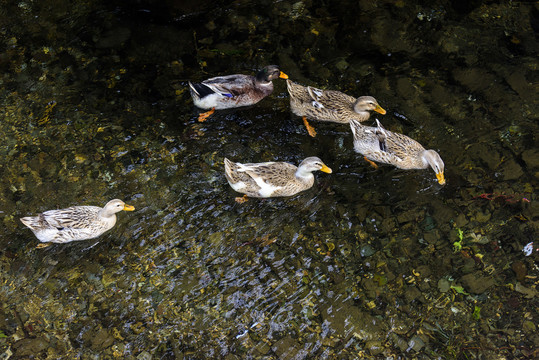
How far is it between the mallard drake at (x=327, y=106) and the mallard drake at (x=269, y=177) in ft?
3.64

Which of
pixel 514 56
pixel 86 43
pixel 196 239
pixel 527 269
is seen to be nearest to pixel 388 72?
pixel 514 56

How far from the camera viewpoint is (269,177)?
23.3 feet

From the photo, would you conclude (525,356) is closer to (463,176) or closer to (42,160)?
(463,176)

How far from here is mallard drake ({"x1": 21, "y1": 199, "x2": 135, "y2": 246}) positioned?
259 inches

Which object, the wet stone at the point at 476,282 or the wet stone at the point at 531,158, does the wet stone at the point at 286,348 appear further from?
the wet stone at the point at 531,158

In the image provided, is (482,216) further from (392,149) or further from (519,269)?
(392,149)

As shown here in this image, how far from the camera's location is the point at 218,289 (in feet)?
21.1

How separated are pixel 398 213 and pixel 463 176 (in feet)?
4.26

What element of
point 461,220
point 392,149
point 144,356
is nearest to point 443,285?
point 461,220

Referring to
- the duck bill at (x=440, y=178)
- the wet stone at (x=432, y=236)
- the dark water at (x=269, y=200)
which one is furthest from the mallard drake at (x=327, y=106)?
the wet stone at (x=432, y=236)

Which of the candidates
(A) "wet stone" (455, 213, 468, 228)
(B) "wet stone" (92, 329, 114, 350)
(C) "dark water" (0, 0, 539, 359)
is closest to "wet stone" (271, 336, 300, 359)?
(C) "dark water" (0, 0, 539, 359)

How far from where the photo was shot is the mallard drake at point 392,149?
7.43 metres

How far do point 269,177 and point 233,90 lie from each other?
1933mm

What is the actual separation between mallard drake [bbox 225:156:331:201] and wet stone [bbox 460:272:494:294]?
2414mm
